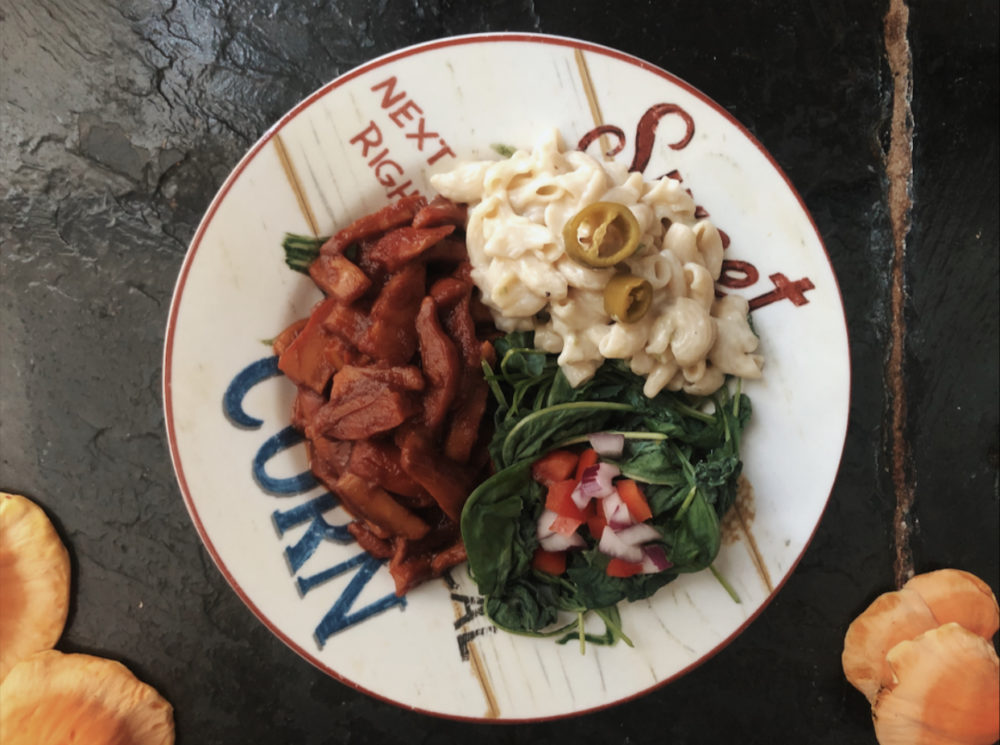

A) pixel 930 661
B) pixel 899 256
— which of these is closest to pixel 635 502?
pixel 930 661

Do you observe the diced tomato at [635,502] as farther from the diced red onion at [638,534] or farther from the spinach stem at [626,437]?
the spinach stem at [626,437]

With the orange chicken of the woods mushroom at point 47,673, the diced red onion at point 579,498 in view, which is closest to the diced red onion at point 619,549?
the diced red onion at point 579,498

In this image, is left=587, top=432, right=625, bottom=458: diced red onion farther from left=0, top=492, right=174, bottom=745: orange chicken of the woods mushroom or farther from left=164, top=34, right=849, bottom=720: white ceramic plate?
left=0, top=492, right=174, bottom=745: orange chicken of the woods mushroom

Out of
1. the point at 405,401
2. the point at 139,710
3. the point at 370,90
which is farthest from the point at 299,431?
the point at 139,710

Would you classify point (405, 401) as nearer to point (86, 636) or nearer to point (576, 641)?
point (576, 641)

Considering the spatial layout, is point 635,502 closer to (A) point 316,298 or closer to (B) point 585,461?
(B) point 585,461

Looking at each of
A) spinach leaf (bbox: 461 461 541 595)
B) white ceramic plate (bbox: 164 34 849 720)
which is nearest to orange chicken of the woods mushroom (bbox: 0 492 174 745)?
white ceramic plate (bbox: 164 34 849 720)
